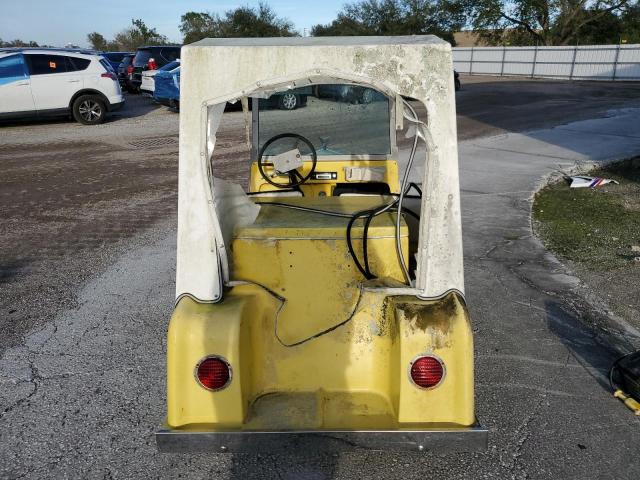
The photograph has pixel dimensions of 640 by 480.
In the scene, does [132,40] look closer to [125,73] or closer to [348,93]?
[125,73]

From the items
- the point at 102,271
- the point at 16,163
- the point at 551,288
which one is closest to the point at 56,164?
the point at 16,163

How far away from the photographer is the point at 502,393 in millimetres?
3645

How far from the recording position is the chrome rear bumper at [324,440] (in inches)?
101

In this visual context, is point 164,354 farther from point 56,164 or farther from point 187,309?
point 56,164

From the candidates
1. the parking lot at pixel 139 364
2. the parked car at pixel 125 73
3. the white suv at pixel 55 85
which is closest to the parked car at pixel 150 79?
the white suv at pixel 55 85

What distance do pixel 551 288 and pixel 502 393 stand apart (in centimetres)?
201

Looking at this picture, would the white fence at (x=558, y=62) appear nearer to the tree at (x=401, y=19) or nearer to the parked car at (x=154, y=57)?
the tree at (x=401, y=19)

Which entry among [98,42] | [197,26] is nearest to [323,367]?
[197,26]

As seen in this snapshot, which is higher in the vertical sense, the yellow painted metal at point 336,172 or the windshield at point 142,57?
the windshield at point 142,57

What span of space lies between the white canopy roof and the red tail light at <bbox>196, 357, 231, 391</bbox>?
1.01 ft

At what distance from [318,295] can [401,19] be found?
5179 centimetres

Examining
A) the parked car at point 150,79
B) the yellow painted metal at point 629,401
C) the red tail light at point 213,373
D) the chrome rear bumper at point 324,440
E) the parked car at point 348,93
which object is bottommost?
the yellow painted metal at point 629,401

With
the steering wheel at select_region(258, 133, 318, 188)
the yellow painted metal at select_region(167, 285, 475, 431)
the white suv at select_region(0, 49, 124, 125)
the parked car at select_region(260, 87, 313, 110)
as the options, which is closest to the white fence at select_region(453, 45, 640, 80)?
the white suv at select_region(0, 49, 124, 125)

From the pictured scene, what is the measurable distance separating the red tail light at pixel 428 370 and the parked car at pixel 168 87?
1515 cm
